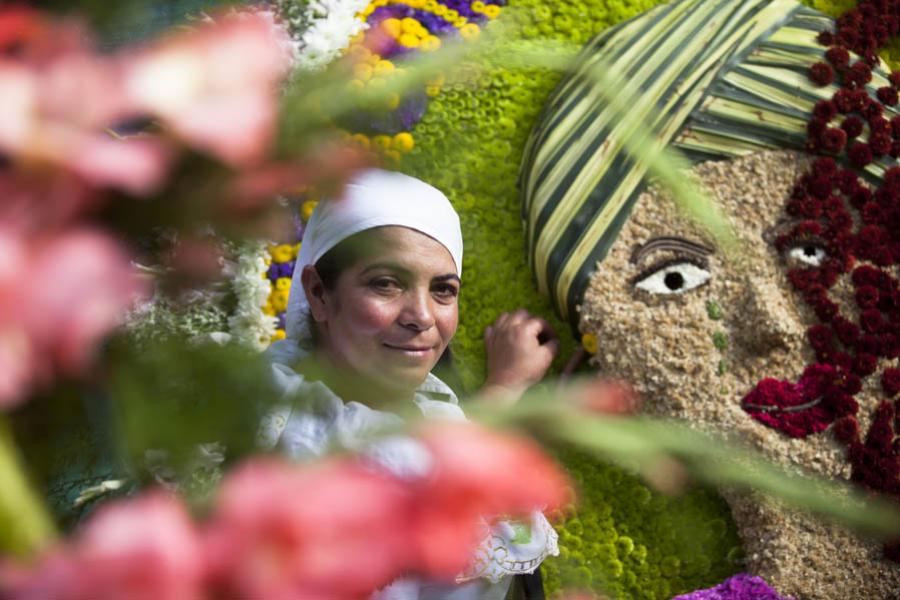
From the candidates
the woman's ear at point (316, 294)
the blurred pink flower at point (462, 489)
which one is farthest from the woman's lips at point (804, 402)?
the blurred pink flower at point (462, 489)

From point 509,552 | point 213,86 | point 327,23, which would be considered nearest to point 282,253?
point 327,23

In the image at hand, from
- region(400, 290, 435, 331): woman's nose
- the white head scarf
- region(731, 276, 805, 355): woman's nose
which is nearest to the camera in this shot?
the white head scarf

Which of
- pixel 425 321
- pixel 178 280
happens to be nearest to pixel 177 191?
pixel 178 280

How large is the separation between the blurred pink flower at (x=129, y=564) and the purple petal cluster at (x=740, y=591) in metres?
1.69

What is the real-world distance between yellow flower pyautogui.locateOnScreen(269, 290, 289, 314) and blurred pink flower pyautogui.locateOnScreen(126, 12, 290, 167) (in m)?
1.72

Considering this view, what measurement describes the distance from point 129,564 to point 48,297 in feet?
0.19

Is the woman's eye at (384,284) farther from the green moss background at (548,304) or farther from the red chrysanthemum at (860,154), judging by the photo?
the red chrysanthemum at (860,154)

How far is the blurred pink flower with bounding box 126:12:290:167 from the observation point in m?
0.24

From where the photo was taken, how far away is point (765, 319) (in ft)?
5.75

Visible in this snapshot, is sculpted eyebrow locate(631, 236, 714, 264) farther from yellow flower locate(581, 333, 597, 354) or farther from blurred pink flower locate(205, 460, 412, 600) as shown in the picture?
blurred pink flower locate(205, 460, 412, 600)

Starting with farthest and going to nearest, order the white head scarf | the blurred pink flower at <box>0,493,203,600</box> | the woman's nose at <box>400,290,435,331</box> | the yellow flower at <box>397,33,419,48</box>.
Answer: the yellow flower at <box>397,33,419,48</box> → the woman's nose at <box>400,290,435,331</box> → the white head scarf → the blurred pink flower at <box>0,493,203,600</box>

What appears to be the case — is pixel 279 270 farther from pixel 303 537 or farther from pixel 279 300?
pixel 303 537

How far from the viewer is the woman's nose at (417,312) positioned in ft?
4.61

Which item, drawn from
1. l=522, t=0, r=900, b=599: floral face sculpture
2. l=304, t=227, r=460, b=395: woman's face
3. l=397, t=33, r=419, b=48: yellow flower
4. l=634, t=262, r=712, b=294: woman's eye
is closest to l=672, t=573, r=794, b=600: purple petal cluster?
l=522, t=0, r=900, b=599: floral face sculpture
